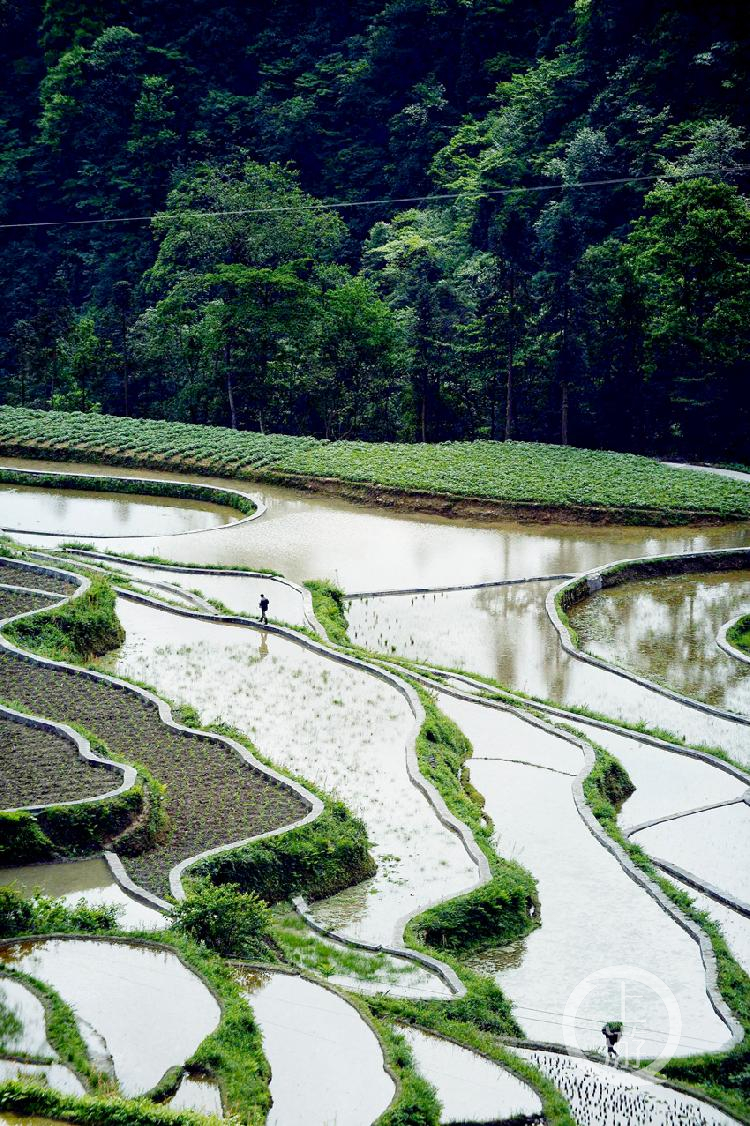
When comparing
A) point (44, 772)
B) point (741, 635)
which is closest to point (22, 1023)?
point (44, 772)

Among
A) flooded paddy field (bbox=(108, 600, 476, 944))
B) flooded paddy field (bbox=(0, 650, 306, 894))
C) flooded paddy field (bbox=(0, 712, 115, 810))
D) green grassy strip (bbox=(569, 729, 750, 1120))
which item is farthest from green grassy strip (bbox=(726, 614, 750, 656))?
flooded paddy field (bbox=(0, 712, 115, 810))

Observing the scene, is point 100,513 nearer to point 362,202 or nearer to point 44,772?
point 44,772

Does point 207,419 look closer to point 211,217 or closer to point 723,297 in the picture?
point 211,217

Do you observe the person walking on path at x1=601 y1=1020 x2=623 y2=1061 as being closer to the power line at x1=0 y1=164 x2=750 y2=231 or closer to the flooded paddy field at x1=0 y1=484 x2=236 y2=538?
the flooded paddy field at x1=0 y1=484 x2=236 y2=538

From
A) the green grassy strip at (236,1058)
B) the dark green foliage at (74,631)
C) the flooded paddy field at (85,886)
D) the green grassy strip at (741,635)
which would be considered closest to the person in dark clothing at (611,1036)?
the green grassy strip at (236,1058)

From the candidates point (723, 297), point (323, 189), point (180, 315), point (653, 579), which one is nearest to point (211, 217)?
point (180, 315)
